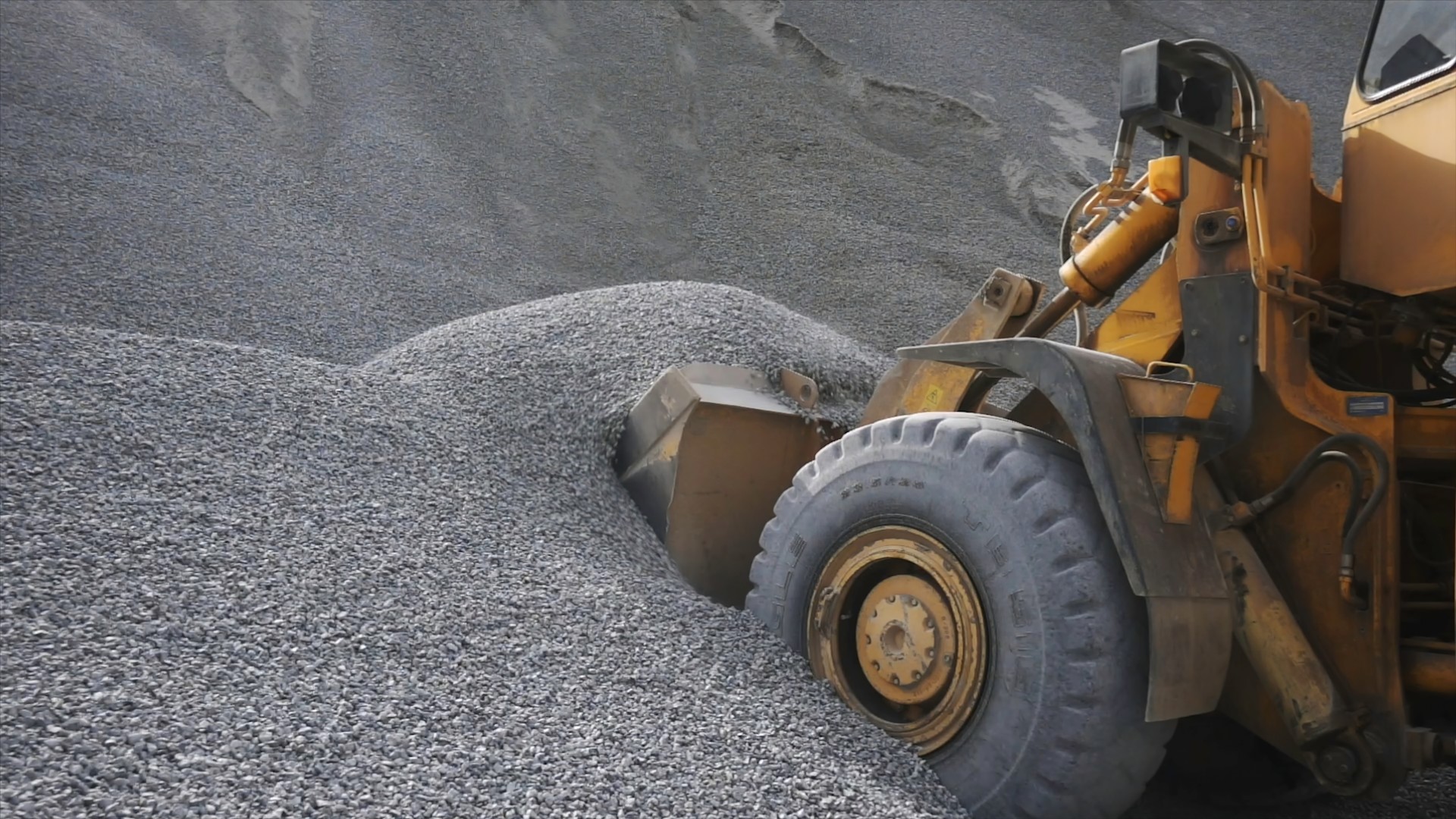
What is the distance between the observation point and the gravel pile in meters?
2.39

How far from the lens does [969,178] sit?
11445 mm

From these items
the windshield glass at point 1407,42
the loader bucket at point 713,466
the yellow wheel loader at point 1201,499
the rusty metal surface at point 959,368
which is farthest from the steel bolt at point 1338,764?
the loader bucket at point 713,466

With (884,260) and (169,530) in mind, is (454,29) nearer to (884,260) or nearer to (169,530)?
(884,260)

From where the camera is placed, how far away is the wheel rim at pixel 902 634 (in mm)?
2836

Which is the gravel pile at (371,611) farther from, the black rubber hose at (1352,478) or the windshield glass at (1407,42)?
the windshield glass at (1407,42)

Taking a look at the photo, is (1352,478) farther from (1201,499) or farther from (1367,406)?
(1201,499)

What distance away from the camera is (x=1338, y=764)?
2.59 meters

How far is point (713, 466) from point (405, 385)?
1301mm

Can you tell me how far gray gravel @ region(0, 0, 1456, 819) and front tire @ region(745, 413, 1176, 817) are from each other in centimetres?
13

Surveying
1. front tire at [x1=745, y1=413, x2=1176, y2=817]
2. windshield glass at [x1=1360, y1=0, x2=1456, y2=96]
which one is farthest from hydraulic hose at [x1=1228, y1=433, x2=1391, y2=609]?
windshield glass at [x1=1360, y1=0, x2=1456, y2=96]

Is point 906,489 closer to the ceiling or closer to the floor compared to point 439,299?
closer to the ceiling

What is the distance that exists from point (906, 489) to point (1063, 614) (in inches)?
20.6

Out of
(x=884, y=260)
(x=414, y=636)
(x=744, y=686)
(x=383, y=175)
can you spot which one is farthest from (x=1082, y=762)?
(x=383, y=175)

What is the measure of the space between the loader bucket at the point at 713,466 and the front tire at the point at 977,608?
714 mm
